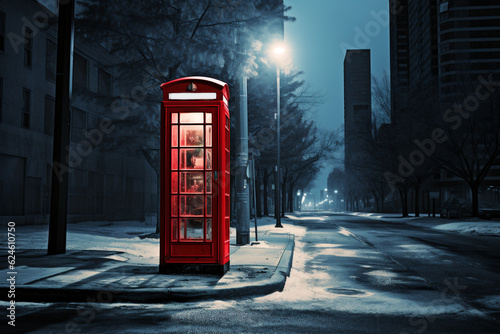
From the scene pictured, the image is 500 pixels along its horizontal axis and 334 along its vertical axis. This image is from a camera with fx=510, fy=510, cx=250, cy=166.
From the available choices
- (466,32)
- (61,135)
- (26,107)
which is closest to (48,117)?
(26,107)

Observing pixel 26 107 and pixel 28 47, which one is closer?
pixel 26 107

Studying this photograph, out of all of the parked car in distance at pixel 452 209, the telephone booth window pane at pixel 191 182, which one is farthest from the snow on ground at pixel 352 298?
the parked car in distance at pixel 452 209

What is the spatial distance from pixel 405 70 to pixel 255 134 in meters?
144

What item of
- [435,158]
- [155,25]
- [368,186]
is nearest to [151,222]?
[155,25]

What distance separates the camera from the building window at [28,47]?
2466 cm

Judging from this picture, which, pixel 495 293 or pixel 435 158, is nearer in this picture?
pixel 495 293

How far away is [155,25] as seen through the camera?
15852 mm

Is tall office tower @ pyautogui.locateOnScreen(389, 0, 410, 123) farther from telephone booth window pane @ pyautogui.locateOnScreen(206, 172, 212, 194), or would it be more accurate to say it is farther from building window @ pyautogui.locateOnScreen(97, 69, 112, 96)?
telephone booth window pane @ pyautogui.locateOnScreen(206, 172, 212, 194)

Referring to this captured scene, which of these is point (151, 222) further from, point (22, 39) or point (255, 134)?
point (22, 39)

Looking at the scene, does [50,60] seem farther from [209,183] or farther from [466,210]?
[466,210]

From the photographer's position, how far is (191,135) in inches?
338

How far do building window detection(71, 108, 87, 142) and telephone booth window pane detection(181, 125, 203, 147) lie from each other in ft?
73.7

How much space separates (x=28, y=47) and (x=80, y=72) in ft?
17.3

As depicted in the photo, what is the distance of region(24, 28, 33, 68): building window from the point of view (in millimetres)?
24656
